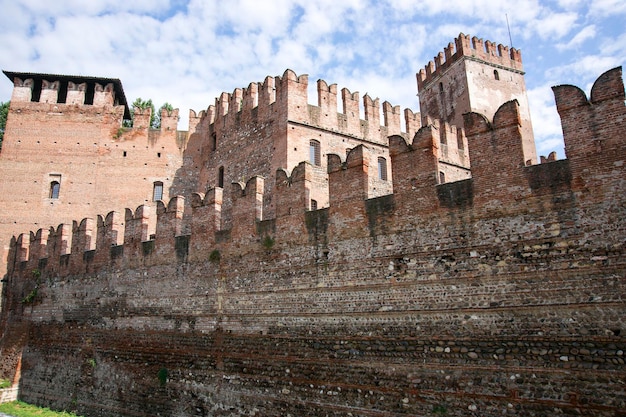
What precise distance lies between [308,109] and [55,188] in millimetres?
12054

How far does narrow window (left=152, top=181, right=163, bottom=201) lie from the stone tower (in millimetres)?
11945

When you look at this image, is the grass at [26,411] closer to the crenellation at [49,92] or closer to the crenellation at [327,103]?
the crenellation at [327,103]

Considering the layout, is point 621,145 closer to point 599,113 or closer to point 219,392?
point 599,113

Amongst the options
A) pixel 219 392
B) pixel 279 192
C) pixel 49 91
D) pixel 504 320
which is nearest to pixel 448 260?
pixel 504 320

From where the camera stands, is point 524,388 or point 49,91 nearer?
point 524,388

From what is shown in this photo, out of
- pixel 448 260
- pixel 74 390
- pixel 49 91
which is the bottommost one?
pixel 74 390

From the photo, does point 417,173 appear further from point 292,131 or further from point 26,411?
point 26,411

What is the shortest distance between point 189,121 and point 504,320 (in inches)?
712

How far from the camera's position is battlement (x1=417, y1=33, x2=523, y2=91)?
22688 millimetres

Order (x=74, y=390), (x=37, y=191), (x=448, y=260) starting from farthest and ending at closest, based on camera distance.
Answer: (x=37, y=191), (x=74, y=390), (x=448, y=260)

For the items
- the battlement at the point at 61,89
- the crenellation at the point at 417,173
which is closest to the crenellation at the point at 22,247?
the battlement at the point at 61,89

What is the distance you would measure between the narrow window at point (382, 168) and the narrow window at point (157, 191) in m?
9.86

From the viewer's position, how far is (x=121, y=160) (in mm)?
21641

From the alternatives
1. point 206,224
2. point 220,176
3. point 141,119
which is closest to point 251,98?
point 220,176
